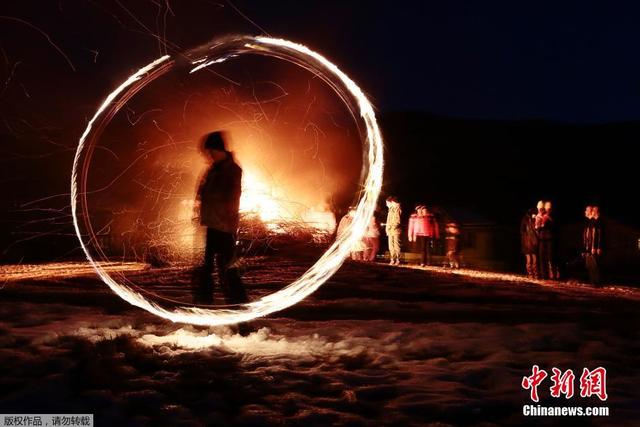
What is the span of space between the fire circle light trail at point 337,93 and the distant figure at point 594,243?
6261 millimetres

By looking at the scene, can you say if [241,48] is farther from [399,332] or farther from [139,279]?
[139,279]

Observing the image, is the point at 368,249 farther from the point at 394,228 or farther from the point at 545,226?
the point at 545,226

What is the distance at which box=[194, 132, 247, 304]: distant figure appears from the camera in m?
5.91

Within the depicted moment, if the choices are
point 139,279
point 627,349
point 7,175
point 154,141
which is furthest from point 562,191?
point 627,349

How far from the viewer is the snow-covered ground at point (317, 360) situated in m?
3.72

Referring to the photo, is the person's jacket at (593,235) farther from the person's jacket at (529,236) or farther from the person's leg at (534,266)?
the person's leg at (534,266)

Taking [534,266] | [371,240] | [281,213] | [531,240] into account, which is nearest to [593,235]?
[531,240]

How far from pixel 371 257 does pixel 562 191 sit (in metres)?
24.3

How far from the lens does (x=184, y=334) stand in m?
5.84

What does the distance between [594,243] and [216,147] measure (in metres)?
8.54

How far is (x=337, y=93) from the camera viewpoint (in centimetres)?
743

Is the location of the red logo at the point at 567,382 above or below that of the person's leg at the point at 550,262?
below
